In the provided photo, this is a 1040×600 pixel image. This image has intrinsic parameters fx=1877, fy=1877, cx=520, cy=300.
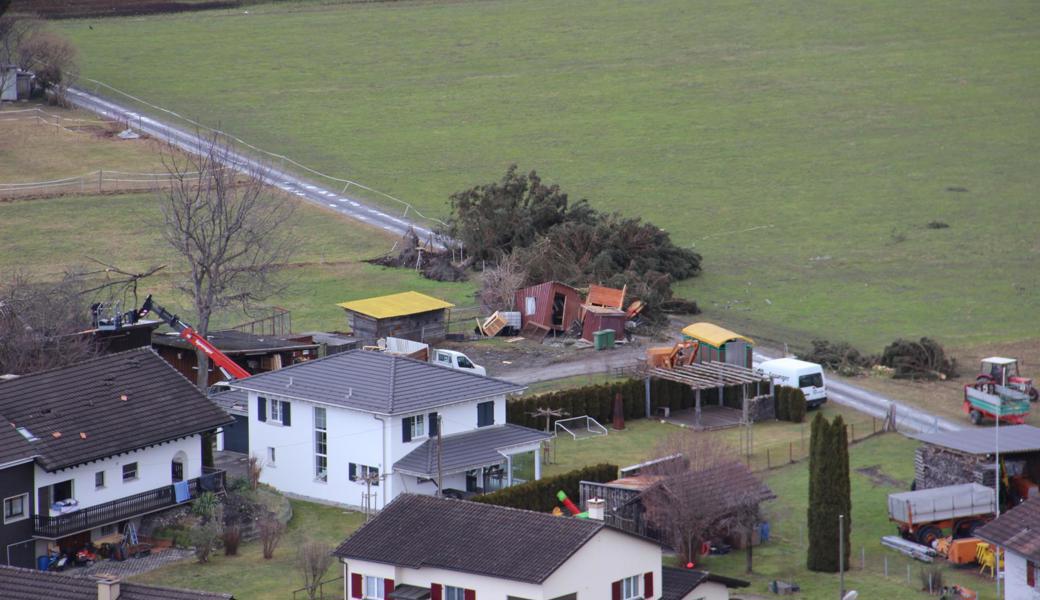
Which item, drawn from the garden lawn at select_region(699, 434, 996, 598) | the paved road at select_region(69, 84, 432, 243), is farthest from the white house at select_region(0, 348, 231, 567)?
the paved road at select_region(69, 84, 432, 243)

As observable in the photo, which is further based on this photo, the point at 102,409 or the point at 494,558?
the point at 102,409

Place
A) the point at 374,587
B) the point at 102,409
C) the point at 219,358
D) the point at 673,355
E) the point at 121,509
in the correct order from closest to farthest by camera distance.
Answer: the point at 374,587 < the point at 121,509 < the point at 102,409 < the point at 219,358 < the point at 673,355

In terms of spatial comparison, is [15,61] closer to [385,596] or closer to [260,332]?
[260,332]

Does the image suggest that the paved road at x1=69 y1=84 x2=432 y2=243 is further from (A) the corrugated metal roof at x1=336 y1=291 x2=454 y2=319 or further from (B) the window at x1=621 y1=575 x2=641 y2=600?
(B) the window at x1=621 y1=575 x2=641 y2=600

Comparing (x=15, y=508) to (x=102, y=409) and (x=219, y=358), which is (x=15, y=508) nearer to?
(x=102, y=409)

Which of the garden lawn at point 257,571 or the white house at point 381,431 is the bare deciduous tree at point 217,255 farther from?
the garden lawn at point 257,571

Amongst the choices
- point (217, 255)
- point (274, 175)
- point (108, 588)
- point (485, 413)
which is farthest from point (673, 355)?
point (274, 175)
